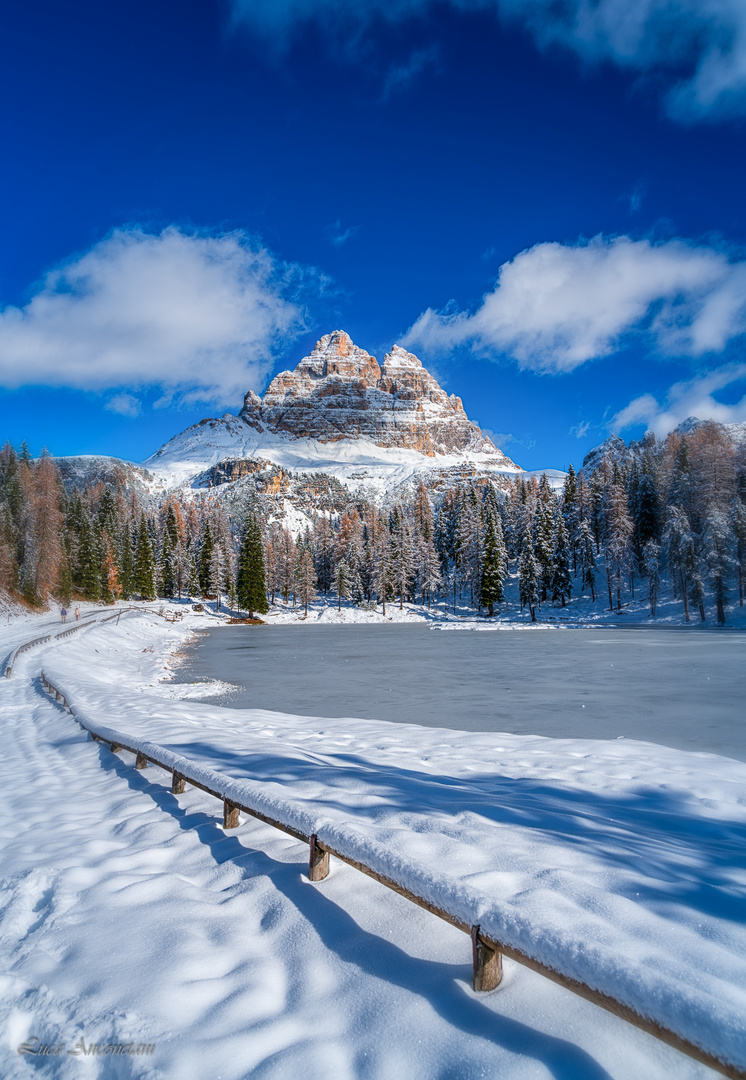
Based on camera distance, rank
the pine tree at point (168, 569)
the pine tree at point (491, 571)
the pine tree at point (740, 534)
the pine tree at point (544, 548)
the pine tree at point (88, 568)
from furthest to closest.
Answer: the pine tree at point (168, 569), the pine tree at point (88, 568), the pine tree at point (544, 548), the pine tree at point (491, 571), the pine tree at point (740, 534)

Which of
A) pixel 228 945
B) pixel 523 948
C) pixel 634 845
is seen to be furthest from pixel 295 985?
pixel 634 845

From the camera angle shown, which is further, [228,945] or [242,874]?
[242,874]

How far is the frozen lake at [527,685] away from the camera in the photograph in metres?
11.2

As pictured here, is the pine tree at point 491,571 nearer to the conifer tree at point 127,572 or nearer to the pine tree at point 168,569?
the conifer tree at point 127,572

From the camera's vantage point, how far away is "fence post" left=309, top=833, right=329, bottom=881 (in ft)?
12.0

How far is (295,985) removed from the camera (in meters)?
2.72

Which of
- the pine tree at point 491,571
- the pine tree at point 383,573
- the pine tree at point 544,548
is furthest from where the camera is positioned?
the pine tree at point 383,573

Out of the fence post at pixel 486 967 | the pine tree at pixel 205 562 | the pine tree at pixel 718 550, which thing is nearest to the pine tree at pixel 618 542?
the pine tree at pixel 718 550

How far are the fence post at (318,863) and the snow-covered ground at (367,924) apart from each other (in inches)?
2.7

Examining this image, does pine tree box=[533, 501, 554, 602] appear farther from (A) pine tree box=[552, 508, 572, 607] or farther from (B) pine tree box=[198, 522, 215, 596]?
(B) pine tree box=[198, 522, 215, 596]

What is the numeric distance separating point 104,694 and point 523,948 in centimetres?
1469

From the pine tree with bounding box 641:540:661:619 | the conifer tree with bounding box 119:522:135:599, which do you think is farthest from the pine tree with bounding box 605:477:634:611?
the conifer tree with bounding box 119:522:135:599

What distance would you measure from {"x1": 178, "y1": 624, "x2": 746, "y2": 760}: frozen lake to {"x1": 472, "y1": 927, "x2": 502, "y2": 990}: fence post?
8.17 m

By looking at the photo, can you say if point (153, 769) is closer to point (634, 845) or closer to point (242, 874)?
point (242, 874)
